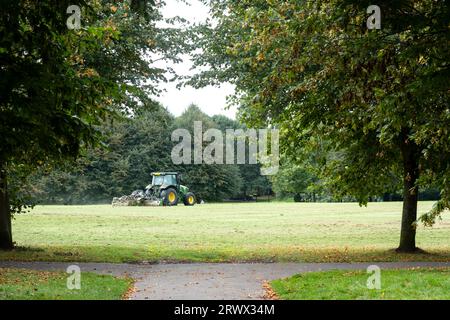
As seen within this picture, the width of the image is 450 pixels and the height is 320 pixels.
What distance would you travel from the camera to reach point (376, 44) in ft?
35.9

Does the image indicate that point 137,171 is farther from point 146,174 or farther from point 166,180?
point 166,180

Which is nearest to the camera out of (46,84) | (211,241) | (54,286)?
(46,84)

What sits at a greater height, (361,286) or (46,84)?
(46,84)

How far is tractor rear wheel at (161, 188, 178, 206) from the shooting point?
51031 mm

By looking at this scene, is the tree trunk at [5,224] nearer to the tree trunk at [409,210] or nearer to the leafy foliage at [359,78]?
the leafy foliage at [359,78]

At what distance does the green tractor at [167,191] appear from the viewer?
51.2 meters


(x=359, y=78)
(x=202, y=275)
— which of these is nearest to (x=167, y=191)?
(x=202, y=275)

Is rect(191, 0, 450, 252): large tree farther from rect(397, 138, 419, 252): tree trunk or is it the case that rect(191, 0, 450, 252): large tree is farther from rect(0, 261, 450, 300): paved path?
rect(0, 261, 450, 300): paved path

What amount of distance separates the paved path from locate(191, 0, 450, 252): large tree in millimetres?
3509

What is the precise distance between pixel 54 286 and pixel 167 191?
4079 centimetres

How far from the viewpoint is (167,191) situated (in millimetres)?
51281

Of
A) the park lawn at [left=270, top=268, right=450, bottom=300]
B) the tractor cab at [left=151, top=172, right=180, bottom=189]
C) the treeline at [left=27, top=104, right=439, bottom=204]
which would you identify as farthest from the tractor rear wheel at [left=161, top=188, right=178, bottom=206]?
the park lawn at [left=270, top=268, right=450, bottom=300]
